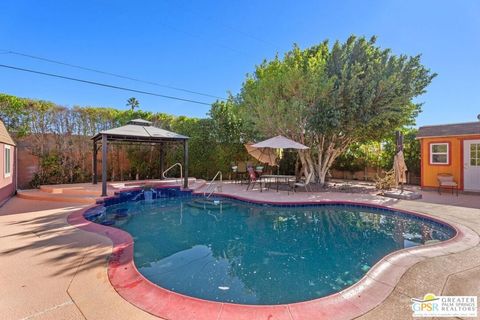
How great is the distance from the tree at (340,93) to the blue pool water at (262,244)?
4239mm

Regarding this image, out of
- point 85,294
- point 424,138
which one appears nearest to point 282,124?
point 424,138

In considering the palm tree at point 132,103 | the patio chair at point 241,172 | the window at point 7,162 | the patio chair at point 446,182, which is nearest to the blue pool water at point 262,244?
the window at point 7,162

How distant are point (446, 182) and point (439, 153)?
1.64 metres

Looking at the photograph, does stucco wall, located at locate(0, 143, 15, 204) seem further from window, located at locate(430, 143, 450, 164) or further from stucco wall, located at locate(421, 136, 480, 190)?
window, located at locate(430, 143, 450, 164)

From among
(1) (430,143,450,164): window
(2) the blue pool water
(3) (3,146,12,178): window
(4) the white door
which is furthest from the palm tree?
(4) the white door

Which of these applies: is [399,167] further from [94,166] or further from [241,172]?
[94,166]

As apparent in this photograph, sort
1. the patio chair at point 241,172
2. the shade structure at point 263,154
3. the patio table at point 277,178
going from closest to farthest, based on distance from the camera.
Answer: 1. the patio table at point 277,178
2. the shade structure at point 263,154
3. the patio chair at point 241,172

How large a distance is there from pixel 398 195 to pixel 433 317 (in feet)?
27.3

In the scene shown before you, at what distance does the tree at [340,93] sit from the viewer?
10.1 metres

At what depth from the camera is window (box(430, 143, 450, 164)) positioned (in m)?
11.2

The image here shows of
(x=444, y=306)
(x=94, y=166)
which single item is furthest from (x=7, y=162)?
(x=444, y=306)

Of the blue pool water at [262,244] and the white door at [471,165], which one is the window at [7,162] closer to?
the blue pool water at [262,244]

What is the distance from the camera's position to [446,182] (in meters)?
10.6

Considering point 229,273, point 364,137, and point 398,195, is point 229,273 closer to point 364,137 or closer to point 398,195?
point 398,195
